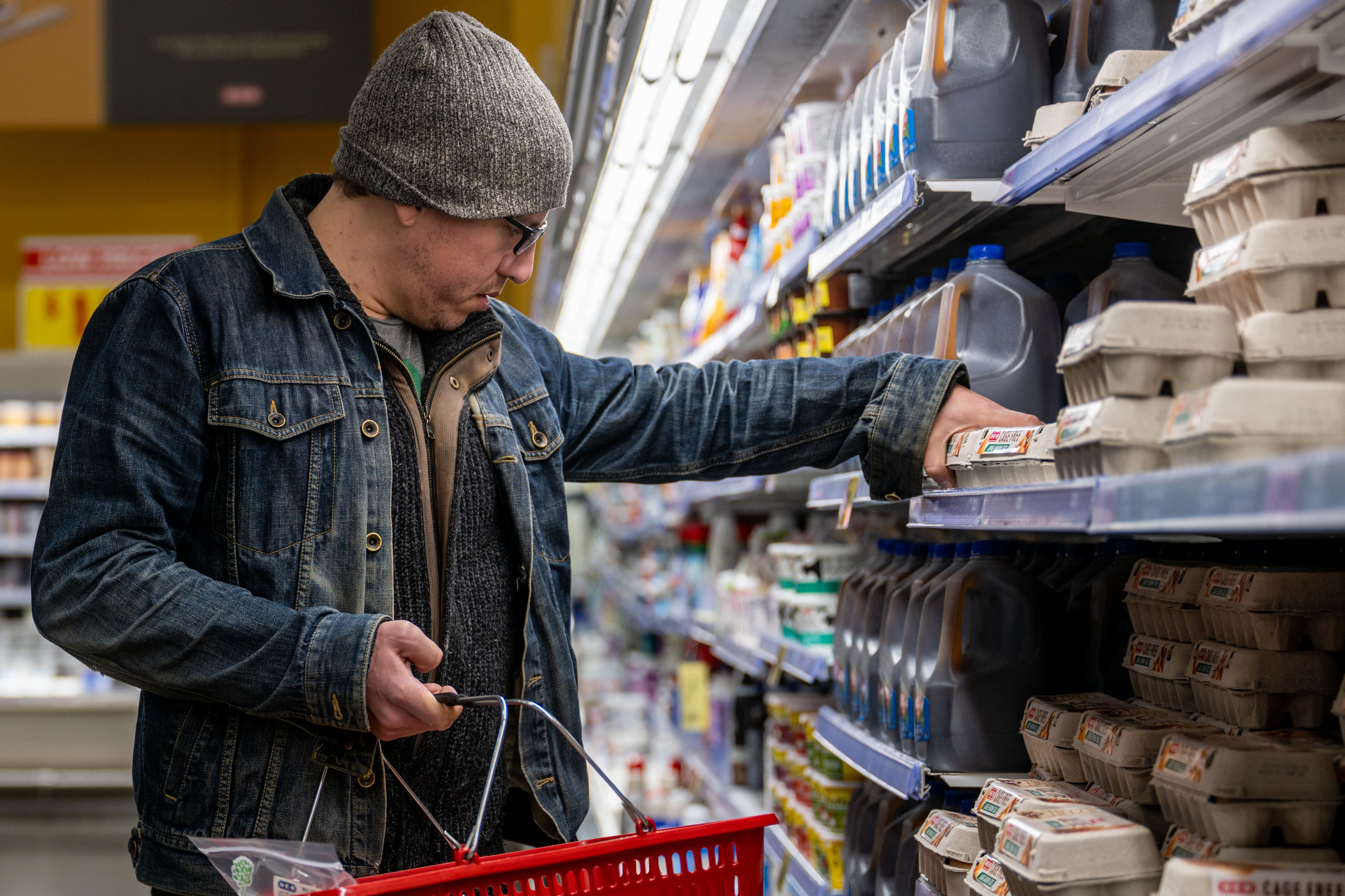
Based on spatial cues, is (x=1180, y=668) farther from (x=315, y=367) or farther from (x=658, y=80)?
(x=658, y=80)

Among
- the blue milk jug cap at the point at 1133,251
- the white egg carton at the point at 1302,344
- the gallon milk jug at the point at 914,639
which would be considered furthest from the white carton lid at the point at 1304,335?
the gallon milk jug at the point at 914,639

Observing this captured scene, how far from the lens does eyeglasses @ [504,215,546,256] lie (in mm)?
1865

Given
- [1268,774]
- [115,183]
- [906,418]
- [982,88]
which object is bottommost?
[1268,774]

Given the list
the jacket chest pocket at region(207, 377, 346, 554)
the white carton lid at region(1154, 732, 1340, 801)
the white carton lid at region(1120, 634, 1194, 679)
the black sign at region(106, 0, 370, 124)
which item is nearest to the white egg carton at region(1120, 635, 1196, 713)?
the white carton lid at region(1120, 634, 1194, 679)

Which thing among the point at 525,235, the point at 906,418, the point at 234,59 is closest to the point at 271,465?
the point at 525,235

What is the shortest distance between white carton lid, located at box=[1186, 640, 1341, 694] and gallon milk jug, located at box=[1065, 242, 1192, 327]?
1.71ft

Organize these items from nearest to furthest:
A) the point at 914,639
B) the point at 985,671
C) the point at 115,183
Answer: the point at 985,671
the point at 914,639
the point at 115,183

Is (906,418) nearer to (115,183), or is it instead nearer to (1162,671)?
(1162,671)

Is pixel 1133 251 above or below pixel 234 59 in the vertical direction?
below

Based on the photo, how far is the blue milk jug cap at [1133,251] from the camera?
169cm

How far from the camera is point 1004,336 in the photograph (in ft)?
6.46

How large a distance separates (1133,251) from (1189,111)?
41cm

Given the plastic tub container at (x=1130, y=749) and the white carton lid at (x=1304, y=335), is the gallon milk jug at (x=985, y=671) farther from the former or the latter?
the white carton lid at (x=1304, y=335)

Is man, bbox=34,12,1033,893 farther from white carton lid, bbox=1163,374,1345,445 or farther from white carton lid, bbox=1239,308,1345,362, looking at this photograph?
white carton lid, bbox=1163,374,1345,445
